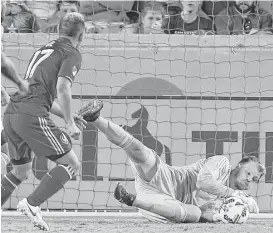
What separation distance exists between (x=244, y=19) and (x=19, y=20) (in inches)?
89.3

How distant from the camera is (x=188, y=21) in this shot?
8.00 m

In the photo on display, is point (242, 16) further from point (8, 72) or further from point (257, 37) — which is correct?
point (8, 72)

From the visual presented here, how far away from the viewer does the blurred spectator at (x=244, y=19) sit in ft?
26.5

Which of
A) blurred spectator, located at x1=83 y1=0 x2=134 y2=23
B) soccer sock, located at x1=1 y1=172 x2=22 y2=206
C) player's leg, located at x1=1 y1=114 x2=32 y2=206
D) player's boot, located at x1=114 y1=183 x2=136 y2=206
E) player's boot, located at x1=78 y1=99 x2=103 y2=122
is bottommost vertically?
player's boot, located at x1=114 y1=183 x2=136 y2=206

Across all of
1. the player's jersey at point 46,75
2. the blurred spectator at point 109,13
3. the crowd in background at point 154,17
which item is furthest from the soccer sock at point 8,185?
the blurred spectator at point 109,13

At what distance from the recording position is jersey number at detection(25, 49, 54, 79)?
536cm

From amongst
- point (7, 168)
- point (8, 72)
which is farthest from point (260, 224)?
point (8, 72)

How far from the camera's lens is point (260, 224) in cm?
629

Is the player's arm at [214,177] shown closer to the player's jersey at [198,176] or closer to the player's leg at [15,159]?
the player's jersey at [198,176]

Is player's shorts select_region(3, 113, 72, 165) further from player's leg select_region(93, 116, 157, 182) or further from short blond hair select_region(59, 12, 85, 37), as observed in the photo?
player's leg select_region(93, 116, 157, 182)

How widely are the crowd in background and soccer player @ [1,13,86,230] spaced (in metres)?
2.42

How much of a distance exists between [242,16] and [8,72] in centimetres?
468

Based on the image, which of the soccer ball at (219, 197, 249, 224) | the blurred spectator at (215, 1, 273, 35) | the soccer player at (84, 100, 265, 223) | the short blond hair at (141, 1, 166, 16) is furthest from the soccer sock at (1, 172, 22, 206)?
the blurred spectator at (215, 1, 273, 35)

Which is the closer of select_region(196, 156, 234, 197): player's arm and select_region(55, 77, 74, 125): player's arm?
select_region(55, 77, 74, 125): player's arm
